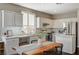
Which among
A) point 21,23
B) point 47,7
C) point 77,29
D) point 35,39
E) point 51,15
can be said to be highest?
point 47,7

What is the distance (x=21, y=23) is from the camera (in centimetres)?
164

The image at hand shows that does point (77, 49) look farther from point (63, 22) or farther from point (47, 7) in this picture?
point (47, 7)

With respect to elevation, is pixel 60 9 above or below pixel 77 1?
below

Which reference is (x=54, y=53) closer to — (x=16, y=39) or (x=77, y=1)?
(x=16, y=39)

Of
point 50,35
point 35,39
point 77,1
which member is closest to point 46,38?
point 50,35

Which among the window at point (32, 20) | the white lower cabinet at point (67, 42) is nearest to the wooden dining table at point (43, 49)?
the white lower cabinet at point (67, 42)

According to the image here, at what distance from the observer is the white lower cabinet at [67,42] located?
1.65m

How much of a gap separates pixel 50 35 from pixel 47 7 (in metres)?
0.47

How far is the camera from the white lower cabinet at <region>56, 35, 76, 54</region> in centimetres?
165

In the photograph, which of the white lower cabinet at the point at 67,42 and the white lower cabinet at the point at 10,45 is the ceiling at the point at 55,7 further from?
the white lower cabinet at the point at 10,45

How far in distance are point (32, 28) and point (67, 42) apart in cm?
64

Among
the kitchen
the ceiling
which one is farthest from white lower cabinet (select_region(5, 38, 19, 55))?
the ceiling

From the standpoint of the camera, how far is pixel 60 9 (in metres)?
1.66

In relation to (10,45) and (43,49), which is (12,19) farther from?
(43,49)
